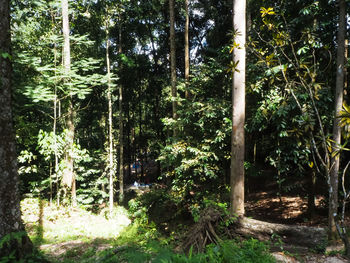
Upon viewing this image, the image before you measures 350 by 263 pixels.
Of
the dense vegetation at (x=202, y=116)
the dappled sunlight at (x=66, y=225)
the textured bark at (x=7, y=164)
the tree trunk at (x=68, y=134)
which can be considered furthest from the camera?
the tree trunk at (x=68, y=134)

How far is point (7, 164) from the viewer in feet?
10.4

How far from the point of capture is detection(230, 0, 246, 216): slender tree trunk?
15.3ft

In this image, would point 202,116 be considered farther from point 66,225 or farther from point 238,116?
point 66,225

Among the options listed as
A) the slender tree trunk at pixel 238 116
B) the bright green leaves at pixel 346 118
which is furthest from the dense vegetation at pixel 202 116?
the slender tree trunk at pixel 238 116

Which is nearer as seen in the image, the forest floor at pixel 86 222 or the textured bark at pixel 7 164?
the textured bark at pixel 7 164

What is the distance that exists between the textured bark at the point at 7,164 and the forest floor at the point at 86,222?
→ 170 centimetres

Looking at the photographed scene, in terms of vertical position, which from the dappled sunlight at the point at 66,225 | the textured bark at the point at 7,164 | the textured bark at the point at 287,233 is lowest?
the dappled sunlight at the point at 66,225

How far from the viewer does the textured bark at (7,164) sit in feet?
10.1

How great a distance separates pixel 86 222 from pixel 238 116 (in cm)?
710

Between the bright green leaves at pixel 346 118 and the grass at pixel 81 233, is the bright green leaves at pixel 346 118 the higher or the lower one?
the higher one

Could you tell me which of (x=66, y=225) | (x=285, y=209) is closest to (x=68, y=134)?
(x=66, y=225)

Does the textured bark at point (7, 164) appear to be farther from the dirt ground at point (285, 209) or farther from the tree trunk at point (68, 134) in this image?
the tree trunk at point (68, 134)

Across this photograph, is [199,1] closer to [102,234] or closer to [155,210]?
[155,210]

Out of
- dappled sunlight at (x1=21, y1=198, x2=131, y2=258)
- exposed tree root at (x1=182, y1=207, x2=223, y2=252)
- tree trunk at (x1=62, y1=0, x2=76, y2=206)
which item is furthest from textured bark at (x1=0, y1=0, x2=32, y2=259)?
tree trunk at (x1=62, y1=0, x2=76, y2=206)
